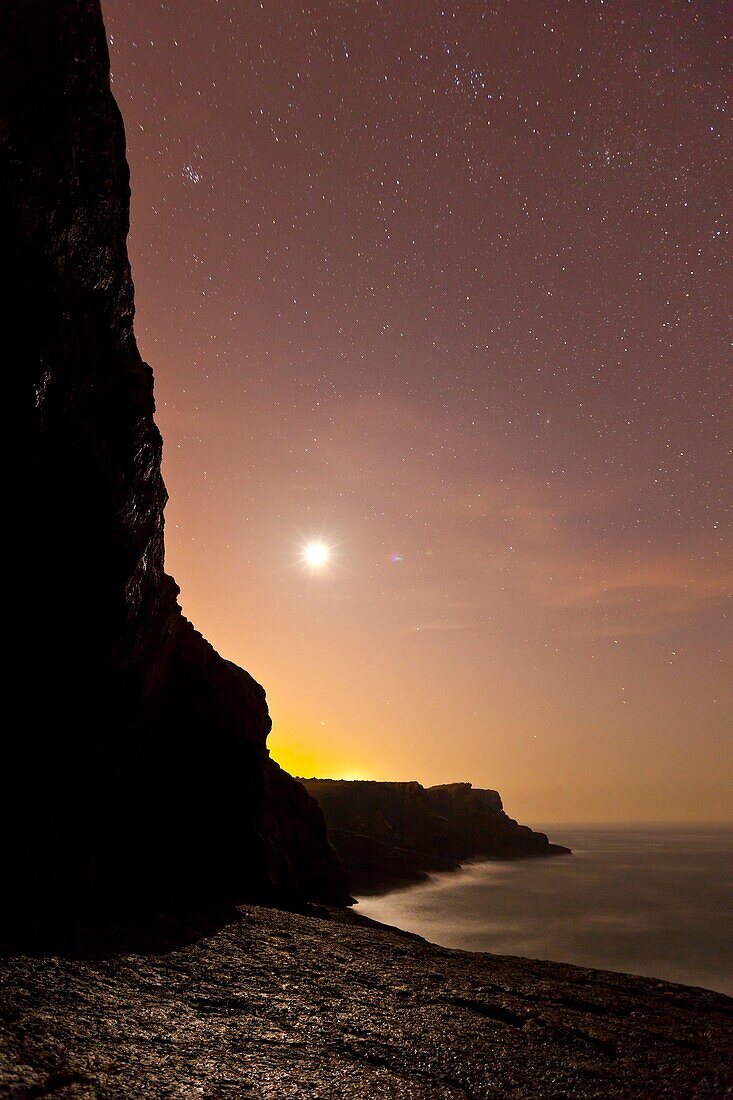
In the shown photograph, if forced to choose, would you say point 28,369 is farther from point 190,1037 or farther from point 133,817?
point 133,817

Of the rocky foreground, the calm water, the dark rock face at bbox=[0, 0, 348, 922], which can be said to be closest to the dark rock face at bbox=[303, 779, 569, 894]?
the calm water

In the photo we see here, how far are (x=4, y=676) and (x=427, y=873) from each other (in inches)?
2128

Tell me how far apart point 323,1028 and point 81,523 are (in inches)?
377

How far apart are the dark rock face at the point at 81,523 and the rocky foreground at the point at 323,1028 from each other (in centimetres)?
357

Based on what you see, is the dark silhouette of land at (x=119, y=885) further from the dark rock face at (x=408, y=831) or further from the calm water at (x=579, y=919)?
the dark rock face at (x=408, y=831)

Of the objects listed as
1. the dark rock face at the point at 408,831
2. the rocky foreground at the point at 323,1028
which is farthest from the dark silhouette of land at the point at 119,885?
the dark rock face at the point at 408,831

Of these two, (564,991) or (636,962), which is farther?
(636,962)

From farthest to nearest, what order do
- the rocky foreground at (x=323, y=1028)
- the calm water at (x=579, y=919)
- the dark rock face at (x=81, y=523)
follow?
the calm water at (x=579, y=919)
the dark rock face at (x=81, y=523)
the rocky foreground at (x=323, y=1028)

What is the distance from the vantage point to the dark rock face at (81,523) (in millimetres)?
9539

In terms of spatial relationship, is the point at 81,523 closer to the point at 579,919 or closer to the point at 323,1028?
the point at 323,1028

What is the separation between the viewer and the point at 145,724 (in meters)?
17.0

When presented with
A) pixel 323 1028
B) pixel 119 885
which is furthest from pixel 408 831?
pixel 323 1028

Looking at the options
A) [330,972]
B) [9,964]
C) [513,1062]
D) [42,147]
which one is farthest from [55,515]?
[513,1062]

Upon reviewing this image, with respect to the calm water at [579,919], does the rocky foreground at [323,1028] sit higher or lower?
higher
